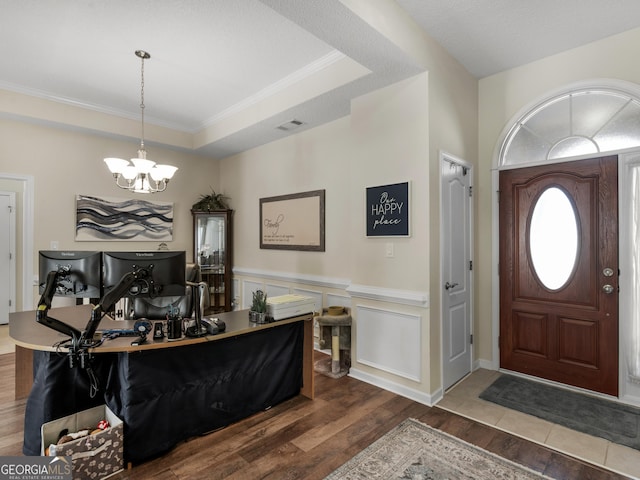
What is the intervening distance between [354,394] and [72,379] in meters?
2.10

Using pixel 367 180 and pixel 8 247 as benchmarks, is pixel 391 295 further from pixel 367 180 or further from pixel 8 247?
pixel 8 247

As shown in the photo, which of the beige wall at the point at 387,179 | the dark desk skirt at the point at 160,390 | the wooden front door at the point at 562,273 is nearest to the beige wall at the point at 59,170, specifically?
the beige wall at the point at 387,179

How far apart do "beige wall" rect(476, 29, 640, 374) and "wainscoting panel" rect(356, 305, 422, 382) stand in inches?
42.7

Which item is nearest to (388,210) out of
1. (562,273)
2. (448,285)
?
(448,285)

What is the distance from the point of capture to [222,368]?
241 cm

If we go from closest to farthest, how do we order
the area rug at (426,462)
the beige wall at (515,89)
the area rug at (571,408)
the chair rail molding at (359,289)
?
the area rug at (426,462)
the area rug at (571,408)
the beige wall at (515,89)
the chair rail molding at (359,289)

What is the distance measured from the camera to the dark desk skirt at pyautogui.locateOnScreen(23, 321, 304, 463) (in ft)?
6.71

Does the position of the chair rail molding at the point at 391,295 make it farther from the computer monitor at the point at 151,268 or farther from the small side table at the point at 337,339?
the computer monitor at the point at 151,268

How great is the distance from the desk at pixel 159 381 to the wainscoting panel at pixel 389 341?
91 cm

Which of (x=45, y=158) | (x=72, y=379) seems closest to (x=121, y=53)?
(x=45, y=158)

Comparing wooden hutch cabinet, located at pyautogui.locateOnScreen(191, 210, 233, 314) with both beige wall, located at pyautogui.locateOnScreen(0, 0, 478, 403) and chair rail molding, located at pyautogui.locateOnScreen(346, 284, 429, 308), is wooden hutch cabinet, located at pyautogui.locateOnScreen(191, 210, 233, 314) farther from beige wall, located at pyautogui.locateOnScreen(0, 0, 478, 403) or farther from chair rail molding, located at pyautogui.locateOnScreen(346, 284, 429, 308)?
chair rail molding, located at pyautogui.locateOnScreen(346, 284, 429, 308)

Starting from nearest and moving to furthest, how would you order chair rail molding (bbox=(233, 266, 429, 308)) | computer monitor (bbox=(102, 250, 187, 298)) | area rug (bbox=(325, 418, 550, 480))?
area rug (bbox=(325, 418, 550, 480))
computer monitor (bbox=(102, 250, 187, 298))
chair rail molding (bbox=(233, 266, 429, 308))

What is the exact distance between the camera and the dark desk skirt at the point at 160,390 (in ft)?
6.71

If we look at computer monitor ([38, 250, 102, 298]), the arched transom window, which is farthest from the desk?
the arched transom window
